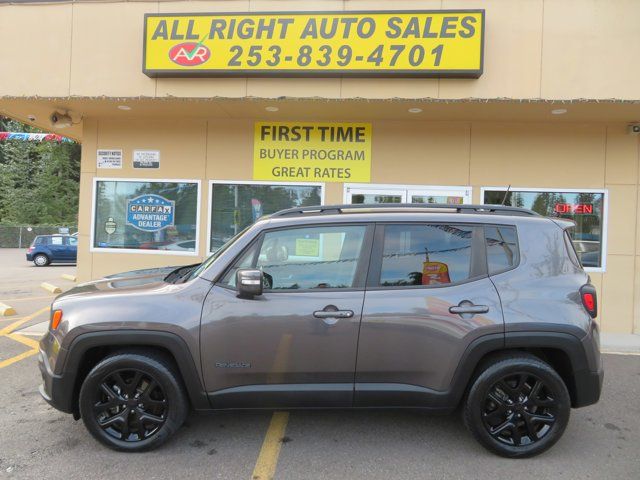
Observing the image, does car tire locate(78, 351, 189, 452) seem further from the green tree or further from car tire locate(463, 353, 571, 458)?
the green tree

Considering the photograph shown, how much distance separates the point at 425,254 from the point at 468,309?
501mm

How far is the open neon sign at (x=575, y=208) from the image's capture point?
7.52m

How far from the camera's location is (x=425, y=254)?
3422mm

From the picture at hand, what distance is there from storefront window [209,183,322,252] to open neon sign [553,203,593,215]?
157 inches

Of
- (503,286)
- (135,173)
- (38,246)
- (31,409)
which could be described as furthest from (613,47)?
(38,246)

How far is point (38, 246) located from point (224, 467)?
66.9ft

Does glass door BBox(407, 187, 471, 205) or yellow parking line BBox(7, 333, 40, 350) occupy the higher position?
glass door BBox(407, 187, 471, 205)

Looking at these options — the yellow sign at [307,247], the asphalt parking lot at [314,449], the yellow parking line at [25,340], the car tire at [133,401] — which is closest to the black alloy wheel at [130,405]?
the car tire at [133,401]

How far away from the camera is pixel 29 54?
7125 millimetres

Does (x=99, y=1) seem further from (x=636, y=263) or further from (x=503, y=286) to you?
(x=636, y=263)

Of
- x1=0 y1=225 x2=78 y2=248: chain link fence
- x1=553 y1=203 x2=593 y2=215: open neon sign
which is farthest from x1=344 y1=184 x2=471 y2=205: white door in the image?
Answer: x1=0 y1=225 x2=78 y2=248: chain link fence

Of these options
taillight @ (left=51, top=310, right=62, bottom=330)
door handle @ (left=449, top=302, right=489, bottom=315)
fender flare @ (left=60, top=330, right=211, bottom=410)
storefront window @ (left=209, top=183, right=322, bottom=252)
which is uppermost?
storefront window @ (left=209, top=183, right=322, bottom=252)

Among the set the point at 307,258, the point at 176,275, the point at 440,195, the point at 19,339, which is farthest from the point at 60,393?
the point at 440,195

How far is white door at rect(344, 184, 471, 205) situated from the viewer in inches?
301
